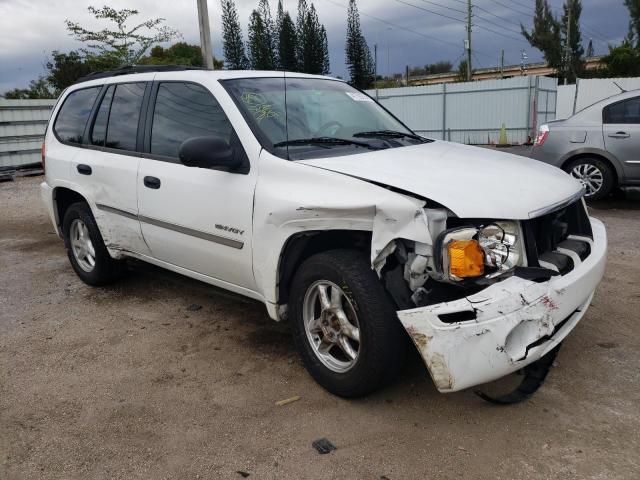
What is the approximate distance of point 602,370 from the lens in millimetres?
3244

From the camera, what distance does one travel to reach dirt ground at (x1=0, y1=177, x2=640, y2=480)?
8.31ft

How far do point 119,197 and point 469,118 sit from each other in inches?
808

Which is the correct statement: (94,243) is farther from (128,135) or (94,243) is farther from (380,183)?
(380,183)

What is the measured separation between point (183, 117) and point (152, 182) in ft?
1.65

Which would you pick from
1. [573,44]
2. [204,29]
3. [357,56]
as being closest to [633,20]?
[573,44]

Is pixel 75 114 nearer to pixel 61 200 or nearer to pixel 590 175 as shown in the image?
pixel 61 200

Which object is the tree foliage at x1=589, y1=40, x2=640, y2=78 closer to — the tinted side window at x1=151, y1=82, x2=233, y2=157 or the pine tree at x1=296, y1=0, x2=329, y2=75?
the pine tree at x1=296, y1=0, x2=329, y2=75

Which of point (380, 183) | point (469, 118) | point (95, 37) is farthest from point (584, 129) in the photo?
point (95, 37)

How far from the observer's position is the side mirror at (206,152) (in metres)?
3.13

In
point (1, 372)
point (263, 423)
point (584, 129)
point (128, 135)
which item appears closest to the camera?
point (263, 423)

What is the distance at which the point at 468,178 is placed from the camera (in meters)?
2.83

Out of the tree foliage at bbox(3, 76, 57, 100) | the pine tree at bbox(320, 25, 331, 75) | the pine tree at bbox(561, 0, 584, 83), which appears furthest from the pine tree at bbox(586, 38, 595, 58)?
the tree foliage at bbox(3, 76, 57, 100)

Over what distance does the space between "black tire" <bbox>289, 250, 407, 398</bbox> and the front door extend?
0.57 metres

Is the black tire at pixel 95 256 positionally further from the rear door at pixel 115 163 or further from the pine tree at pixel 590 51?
the pine tree at pixel 590 51
